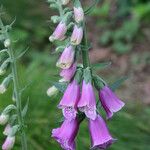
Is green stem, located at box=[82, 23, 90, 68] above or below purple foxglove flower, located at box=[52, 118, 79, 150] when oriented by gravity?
above

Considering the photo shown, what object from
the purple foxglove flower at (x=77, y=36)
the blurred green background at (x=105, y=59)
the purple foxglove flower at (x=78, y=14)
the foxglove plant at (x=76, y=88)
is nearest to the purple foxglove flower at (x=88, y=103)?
the foxglove plant at (x=76, y=88)

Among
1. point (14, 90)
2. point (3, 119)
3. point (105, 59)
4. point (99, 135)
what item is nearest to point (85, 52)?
point (99, 135)

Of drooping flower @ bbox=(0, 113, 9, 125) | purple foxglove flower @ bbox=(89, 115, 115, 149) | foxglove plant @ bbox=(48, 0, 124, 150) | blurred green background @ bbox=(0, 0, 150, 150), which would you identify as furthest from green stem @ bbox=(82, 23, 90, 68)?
blurred green background @ bbox=(0, 0, 150, 150)

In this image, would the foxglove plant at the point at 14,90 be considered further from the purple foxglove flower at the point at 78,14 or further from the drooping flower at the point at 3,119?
the purple foxglove flower at the point at 78,14

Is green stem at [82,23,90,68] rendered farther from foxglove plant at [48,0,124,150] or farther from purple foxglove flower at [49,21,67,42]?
purple foxglove flower at [49,21,67,42]

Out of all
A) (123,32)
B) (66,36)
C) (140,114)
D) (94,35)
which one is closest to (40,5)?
(94,35)

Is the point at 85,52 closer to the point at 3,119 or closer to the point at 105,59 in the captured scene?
the point at 3,119
